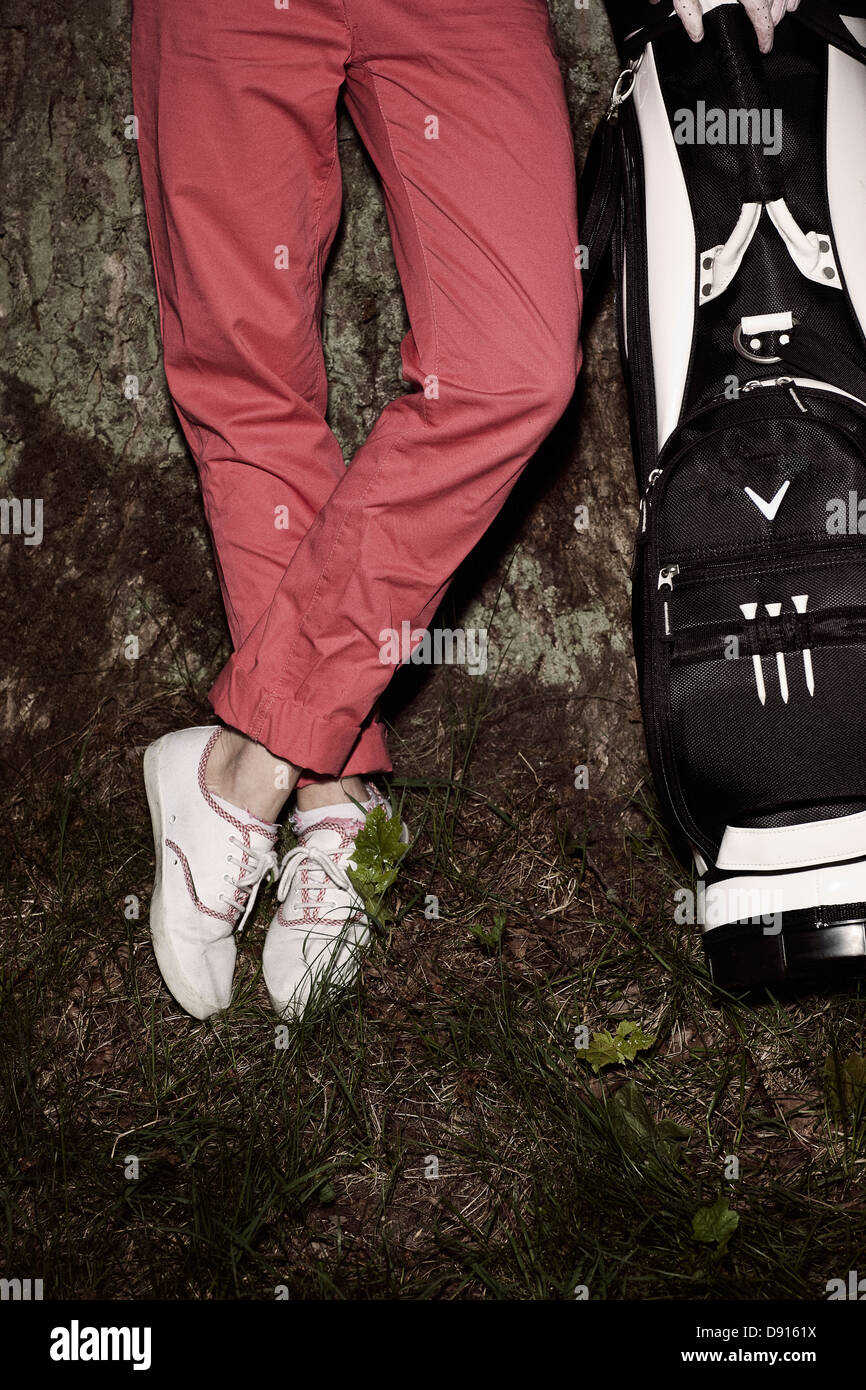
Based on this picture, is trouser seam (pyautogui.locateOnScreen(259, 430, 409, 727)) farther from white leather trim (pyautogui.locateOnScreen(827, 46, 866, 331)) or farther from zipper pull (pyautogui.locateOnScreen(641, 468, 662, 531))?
white leather trim (pyautogui.locateOnScreen(827, 46, 866, 331))

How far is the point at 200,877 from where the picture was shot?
5.36 feet

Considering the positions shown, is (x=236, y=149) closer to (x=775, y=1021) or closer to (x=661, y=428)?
(x=661, y=428)

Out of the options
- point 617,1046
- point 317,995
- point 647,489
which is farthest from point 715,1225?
point 647,489

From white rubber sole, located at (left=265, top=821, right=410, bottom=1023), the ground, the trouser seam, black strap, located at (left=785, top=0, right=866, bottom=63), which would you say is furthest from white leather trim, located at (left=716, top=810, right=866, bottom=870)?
black strap, located at (left=785, top=0, right=866, bottom=63)

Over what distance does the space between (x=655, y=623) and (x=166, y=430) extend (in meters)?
0.96

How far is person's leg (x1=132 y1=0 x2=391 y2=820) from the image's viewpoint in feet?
4.92

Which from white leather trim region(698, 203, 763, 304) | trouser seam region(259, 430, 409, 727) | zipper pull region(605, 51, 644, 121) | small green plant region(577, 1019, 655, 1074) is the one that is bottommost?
small green plant region(577, 1019, 655, 1074)

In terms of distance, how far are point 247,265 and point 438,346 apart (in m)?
0.33

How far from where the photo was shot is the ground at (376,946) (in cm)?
135

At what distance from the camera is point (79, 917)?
172 centimetres

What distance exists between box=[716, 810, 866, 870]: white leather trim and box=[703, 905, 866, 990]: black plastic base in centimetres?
7

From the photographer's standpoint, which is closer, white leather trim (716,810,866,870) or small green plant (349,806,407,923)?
white leather trim (716,810,866,870)

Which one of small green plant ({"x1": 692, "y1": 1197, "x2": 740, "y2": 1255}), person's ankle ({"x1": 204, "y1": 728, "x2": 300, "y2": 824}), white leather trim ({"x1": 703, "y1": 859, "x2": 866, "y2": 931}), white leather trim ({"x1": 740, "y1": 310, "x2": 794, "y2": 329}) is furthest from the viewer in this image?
person's ankle ({"x1": 204, "y1": 728, "x2": 300, "y2": 824})

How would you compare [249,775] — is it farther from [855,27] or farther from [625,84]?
[855,27]
